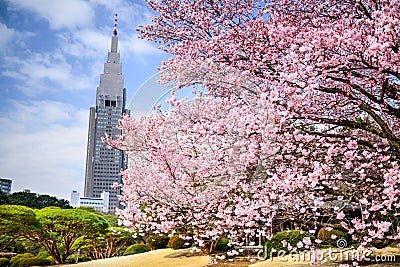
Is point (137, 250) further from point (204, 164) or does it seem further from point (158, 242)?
point (204, 164)

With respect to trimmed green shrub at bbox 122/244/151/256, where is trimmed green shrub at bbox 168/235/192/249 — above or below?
above

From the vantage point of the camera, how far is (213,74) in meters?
5.29

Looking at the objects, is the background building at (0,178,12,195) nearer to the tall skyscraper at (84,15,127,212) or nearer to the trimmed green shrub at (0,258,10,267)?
the tall skyscraper at (84,15,127,212)

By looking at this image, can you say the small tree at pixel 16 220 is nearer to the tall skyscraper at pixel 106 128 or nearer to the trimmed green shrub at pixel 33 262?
the trimmed green shrub at pixel 33 262

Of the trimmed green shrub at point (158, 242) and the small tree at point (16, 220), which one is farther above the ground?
the small tree at point (16, 220)

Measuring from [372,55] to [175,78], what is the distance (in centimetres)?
282

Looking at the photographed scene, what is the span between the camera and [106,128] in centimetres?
4522

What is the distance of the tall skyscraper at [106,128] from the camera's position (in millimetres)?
38353

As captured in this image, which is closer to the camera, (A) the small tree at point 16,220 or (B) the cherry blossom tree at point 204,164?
(B) the cherry blossom tree at point 204,164

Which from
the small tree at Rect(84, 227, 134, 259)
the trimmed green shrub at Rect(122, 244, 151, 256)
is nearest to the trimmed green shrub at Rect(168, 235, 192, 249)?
the trimmed green shrub at Rect(122, 244, 151, 256)

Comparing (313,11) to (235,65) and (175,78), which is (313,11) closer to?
(235,65)

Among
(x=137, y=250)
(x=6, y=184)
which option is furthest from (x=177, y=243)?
(x=6, y=184)

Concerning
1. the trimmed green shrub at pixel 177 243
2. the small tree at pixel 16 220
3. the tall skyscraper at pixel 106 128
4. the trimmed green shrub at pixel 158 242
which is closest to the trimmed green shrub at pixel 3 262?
the small tree at pixel 16 220

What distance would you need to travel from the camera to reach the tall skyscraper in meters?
38.4
